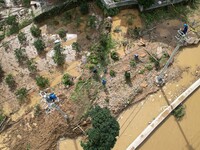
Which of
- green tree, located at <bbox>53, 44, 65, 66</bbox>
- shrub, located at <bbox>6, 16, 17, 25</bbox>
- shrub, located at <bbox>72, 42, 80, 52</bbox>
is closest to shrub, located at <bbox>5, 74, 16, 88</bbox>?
green tree, located at <bbox>53, 44, 65, 66</bbox>

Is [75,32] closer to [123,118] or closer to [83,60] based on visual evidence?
[83,60]

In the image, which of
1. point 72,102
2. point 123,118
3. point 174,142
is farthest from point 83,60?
point 174,142

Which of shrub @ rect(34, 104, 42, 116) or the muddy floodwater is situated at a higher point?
shrub @ rect(34, 104, 42, 116)

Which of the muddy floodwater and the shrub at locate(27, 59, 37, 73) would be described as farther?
the shrub at locate(27, 59, 37, 73)

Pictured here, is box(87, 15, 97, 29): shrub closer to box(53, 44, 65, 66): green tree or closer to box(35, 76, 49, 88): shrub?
box(53, 44, 65, 66): green tree

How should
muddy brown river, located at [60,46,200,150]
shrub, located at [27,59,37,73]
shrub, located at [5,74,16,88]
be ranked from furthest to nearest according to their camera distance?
shrub, located at [27,59,37,73] < shrub, located at [5,74,16,88] < muddy brown river, located at [60,46,200,150]

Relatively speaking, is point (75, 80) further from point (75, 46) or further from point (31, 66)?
point (31, 66)
